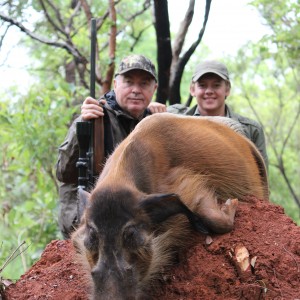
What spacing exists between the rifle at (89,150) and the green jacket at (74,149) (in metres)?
0.25

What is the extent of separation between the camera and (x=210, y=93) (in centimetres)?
745

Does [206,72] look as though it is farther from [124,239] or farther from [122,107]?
[124,239]

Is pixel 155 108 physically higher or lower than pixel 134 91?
lower

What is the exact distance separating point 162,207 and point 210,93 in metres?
3.78

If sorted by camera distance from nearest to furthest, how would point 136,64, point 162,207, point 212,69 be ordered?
point 162,207 < point 136,64 < point 212,69

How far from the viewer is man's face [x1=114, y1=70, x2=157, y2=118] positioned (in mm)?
6309

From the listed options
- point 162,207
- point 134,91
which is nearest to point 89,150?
point 134,91

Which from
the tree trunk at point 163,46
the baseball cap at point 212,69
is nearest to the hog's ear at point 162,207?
the baseball cap at point 212,69

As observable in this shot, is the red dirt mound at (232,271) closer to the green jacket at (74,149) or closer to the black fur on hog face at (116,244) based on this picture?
the black fur on hog face at (116,244)

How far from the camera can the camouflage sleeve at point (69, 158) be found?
20.5 ft

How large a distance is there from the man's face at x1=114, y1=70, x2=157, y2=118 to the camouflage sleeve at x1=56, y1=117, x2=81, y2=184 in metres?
0.55

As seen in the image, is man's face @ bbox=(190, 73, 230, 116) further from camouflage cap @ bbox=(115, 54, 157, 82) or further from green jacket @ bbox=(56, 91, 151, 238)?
camouflage cap @ bbox=(115, 54, 157, 82)

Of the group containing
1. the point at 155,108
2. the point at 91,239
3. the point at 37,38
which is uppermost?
the point at 37,38

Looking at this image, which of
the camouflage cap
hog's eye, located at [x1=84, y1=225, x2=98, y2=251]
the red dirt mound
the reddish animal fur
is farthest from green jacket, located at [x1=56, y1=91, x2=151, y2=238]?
hog's eye, located at [x1=84, y1=225, x2=98, y2=251]
